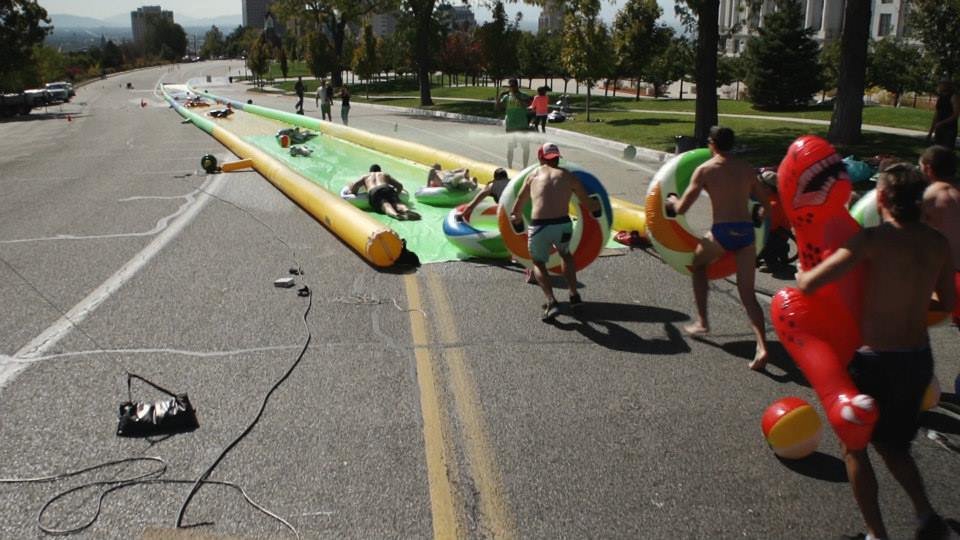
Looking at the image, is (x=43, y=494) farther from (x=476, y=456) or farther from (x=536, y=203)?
(x=536, y=203)

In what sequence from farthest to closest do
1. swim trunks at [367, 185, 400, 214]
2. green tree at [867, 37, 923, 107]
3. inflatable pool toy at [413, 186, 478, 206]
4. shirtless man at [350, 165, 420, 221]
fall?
green tree at [867, 37, 923, 107], inflatable pool toy at [413, 186, 478, 206], swim trunks at [367, 185, 400, 214], shirtless man at [350, 165, 420, 221]

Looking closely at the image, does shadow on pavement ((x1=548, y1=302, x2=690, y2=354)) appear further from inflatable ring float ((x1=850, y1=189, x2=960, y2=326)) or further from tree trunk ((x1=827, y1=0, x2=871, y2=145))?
tree trunk ((x1=827, y1=0, x2=871, y2=145))

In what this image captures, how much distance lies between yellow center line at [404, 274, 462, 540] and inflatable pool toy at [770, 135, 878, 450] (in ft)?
6.48

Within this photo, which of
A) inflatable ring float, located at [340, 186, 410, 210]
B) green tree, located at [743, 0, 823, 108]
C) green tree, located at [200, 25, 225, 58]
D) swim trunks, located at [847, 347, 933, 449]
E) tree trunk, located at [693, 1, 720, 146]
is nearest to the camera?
swim trunks, located at [847, 347, 933, 449]

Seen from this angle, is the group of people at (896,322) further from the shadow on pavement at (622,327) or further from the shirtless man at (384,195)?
the shirtless man at (384,195)

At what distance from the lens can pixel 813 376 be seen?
176 inches

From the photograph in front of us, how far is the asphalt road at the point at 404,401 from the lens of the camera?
4363 mm

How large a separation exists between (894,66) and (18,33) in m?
46.7

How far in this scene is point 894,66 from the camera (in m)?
39.2

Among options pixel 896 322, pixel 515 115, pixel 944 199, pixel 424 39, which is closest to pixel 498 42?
pixel 424 39

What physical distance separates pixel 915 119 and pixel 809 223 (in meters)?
23.2

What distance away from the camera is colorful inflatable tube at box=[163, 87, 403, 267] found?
9.59 metres

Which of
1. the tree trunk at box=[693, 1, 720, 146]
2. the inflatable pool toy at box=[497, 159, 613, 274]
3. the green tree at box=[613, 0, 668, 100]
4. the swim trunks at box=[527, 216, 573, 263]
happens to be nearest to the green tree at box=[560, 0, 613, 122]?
the green tree at box=[613, 0, 668, 100]

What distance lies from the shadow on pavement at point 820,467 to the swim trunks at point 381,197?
9139 mm
